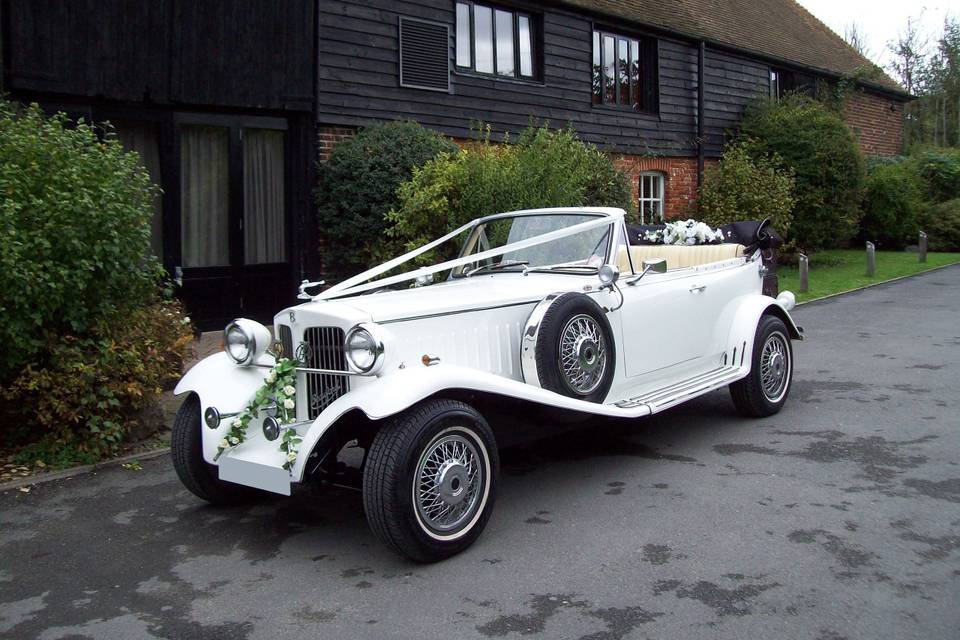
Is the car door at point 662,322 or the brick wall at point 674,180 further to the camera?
the brick wall at point 674,180

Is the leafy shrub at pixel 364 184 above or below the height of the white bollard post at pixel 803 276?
above

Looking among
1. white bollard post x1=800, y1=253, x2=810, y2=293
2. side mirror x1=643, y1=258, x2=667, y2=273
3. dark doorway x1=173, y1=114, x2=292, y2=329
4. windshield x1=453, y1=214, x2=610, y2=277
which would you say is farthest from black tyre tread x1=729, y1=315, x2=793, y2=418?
white bollard post x1=800, y1=253, x2=810, y2=293

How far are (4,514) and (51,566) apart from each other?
3.38 feet

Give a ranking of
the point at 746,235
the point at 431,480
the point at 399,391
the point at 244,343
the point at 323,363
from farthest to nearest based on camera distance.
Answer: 1. the point at 746,235
2. the point at 244,343
3. the point at 323,363
4. the point at 431,480
5. the point at 399,391

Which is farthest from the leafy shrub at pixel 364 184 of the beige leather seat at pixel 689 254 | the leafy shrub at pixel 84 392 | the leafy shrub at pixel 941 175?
the leafy shrub at pixel 941 175

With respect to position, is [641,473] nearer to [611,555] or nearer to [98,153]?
[611,555]

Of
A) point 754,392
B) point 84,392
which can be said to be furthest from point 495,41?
A: point 84,392

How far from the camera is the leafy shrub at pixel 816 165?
1847 cm

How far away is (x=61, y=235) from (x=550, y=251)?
11.0 feet

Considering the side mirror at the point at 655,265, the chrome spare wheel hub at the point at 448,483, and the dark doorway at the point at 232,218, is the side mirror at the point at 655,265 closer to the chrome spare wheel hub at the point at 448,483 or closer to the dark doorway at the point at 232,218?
the chrome spare wheel hub at the point at 448,483

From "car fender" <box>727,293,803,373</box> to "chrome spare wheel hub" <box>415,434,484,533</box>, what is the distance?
122 inches

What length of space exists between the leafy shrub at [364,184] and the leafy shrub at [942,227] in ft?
59.1

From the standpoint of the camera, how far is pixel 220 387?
16.7 feet

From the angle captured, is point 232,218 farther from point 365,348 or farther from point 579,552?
point 579,552
